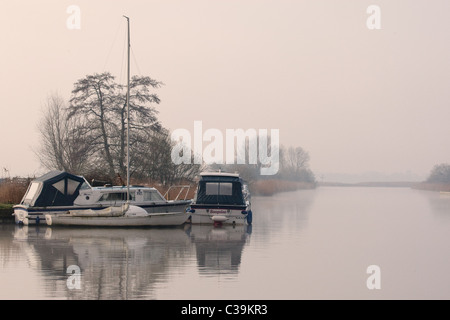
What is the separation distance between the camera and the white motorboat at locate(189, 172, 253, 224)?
1596 inches

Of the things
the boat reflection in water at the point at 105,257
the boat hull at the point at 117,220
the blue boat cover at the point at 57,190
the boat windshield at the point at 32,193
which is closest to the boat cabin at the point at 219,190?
the boat hull at the point at 117,220

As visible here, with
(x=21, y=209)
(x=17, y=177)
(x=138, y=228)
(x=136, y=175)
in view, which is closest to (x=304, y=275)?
(x=138, y=228)

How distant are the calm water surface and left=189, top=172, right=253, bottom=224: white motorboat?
83cm

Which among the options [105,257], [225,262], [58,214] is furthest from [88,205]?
[225,262]

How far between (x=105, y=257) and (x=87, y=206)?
46.8ft

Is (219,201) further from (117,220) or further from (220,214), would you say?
(117,220)

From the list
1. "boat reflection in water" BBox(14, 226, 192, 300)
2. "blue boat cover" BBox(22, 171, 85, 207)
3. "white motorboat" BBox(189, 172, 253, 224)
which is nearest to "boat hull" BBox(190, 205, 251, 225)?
"white motorboat" BBox(189, 172, 253, 224)

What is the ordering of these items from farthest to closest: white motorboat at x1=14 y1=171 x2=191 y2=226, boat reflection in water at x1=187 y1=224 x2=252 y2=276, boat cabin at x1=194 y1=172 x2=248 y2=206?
boat cabin at x1=194 y1=172 x2=248 y2=206 < white motorboat at x1=14 y1=171 x2=191 y2=226 < boat reflection in water at x1=187 y1=224 x2=252 y2=276

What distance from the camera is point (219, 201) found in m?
41.6

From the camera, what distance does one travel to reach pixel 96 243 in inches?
1211

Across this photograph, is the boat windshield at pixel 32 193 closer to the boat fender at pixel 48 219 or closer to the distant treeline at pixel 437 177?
the boat fender at pixel 48 219

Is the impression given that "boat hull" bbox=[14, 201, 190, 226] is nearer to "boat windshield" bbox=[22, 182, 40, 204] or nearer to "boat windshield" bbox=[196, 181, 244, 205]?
"boat windshield" bbox=[22, 182, 40, 204]

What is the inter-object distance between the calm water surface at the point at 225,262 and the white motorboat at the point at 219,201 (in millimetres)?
835
